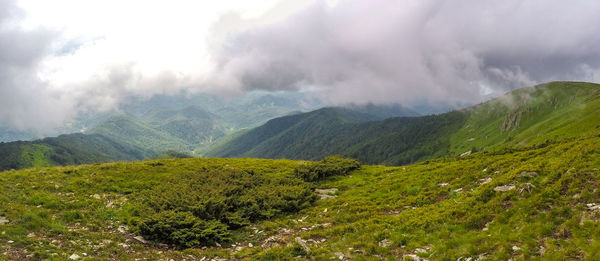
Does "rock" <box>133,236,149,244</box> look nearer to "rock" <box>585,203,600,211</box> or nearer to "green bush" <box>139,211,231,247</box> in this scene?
"green bush" <box>139,211,231,247</box>

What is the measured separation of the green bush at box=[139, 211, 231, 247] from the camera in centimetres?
1582

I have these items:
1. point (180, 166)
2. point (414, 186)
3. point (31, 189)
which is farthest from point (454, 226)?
point (180, 166)

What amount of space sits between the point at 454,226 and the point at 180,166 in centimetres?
3029

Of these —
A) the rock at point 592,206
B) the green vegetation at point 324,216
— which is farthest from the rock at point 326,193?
the rock at point 592,206

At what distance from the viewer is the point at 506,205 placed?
13742 mm

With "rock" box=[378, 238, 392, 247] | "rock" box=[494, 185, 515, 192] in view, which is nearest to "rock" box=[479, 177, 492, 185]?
"rock" box=[494, 185, 515, 192]

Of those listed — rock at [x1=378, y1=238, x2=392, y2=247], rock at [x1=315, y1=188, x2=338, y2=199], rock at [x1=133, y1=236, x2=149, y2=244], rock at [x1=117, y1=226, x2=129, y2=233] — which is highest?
rock at [x1=117, y1=226, x2=129, y2=233]

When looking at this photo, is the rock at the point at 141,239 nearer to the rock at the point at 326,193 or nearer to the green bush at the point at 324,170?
the rock at the point at 326,193

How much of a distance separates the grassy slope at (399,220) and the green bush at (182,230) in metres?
0.71

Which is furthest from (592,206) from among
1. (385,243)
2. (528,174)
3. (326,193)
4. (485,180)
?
(326,193)

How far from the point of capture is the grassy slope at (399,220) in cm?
1113

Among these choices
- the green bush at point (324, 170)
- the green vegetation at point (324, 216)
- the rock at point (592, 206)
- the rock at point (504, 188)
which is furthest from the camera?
the green bush at point (324, 170)

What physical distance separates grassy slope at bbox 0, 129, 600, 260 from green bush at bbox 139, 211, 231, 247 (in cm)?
71

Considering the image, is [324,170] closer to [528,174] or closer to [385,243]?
[385,243]
